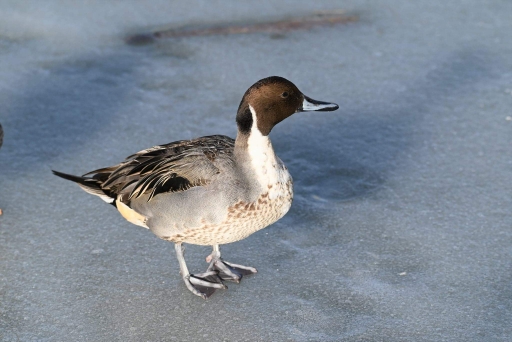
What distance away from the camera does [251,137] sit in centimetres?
358

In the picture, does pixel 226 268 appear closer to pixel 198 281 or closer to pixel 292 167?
pixel 198 281

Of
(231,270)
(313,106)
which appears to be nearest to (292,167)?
(313,106)

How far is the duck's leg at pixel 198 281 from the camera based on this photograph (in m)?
3.64

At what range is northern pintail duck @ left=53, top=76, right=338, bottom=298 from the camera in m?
3.48

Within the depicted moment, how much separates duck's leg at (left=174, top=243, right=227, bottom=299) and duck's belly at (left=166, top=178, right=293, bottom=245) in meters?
0.13

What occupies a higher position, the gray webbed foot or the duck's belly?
the duck's belly

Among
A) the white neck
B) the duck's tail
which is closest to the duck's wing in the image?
the duck's tail

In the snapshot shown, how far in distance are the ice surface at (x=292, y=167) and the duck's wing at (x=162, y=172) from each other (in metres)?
0.35

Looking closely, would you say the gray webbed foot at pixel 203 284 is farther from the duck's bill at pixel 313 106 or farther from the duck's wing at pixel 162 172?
the duck's bill at pixel 313 106

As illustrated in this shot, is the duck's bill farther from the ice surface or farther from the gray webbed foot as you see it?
the gray webbed foot

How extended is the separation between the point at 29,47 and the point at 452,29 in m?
3.62

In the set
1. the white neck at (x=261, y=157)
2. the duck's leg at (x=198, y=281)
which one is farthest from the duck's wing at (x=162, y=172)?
the duck's leg at (x=198, y=281)

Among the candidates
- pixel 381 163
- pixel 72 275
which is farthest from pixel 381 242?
pixel 72 275

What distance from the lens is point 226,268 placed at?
3.77 metres
